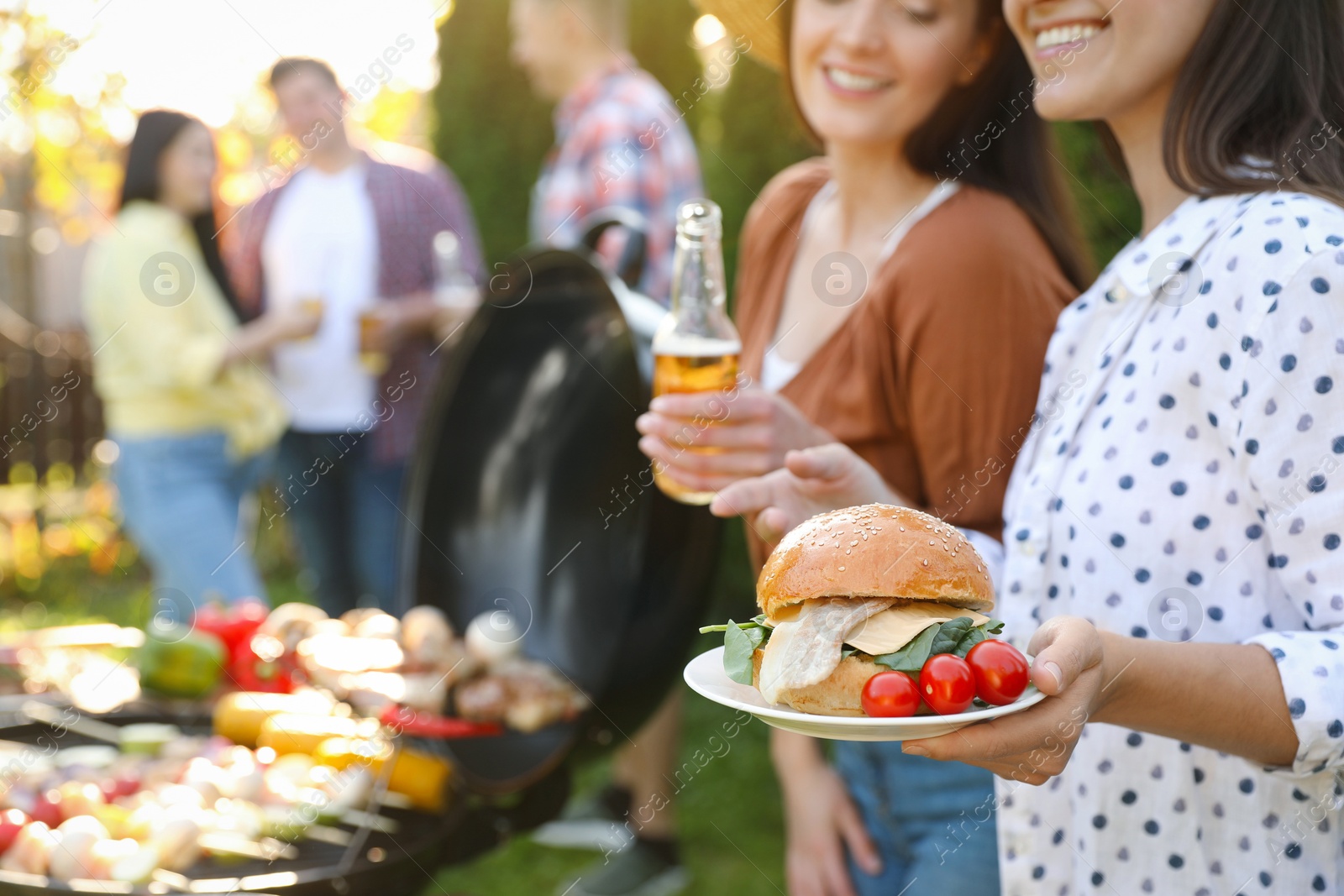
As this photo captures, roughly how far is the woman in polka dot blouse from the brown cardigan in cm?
18

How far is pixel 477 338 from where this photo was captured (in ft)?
11.2

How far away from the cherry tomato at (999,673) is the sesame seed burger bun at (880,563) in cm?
19

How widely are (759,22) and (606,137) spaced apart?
5.77 feet

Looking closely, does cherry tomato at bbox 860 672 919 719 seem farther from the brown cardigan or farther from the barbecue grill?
the barbecue grill

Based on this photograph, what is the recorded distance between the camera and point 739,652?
1.70 m

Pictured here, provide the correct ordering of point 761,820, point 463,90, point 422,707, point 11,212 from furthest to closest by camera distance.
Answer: point 11,212, point 463,90, point 761,820, point 422,707

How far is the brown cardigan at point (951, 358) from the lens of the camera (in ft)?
7.11

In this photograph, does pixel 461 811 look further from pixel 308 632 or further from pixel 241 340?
pixel 241 340

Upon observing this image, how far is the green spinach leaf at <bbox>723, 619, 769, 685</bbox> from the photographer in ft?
5.54

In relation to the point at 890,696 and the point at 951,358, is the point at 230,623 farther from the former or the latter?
the point at 890,696

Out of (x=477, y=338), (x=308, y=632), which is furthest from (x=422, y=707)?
(x=477, y=338)

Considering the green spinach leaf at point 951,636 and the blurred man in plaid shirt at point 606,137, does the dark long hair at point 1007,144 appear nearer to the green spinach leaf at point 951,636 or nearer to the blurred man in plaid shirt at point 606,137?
the green spinach leaf at point 951,636

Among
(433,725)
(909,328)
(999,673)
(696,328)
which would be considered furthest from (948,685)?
(433,725)

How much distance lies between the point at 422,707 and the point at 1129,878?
1.82 metres
